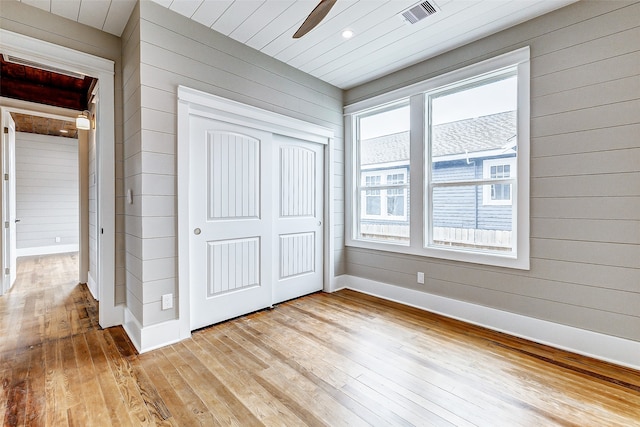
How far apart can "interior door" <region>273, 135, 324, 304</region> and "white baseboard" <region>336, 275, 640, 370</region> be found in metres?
0.97

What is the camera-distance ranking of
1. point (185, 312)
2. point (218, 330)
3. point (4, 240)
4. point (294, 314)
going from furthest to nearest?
point (4, 240) → point (294, 314) → point (218, 330) → point (185, 312)

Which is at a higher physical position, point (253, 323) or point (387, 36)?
point (387, 36)

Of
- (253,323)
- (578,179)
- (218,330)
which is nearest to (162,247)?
(218,330)

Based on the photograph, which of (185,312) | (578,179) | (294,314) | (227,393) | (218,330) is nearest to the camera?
(227,393)

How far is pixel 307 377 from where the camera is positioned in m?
2.00

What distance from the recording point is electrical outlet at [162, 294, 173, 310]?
245 centimetres

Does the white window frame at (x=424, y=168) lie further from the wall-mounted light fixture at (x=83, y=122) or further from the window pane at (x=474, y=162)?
the wall-mounted light fixture at (x=83, y=122)

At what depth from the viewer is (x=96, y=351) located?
2.36 meters

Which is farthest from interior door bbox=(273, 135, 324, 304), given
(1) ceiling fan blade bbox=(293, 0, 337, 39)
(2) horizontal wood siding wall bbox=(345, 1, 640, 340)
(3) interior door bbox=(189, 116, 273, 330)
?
(2) horizontal wood siding wall bbox=(345, 1, 640, 340)

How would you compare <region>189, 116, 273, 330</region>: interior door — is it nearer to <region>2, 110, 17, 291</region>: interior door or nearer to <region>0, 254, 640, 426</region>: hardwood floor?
<region>0, 254, 640, 426</region>: hardwood floor

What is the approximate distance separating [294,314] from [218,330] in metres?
0.80

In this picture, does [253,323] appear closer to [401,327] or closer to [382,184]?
[401,327]

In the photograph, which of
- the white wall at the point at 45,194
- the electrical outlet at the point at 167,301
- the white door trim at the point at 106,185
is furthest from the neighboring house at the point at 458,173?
the white wall at the point at 45,194

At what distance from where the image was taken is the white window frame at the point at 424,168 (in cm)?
257
